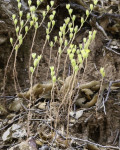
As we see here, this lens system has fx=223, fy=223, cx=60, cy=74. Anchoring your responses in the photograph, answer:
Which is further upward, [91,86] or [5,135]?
[91,86]

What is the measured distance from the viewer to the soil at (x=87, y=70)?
76.7 inches

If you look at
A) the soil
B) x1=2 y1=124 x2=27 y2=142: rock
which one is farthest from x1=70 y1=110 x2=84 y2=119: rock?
x1=2 y1=124 x2=27 y2=142: rock

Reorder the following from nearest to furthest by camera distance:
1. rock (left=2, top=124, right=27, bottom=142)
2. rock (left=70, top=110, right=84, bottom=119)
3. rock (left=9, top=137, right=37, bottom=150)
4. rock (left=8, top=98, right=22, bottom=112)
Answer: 1. rock (left=9, top=137, right=37, bottom=150)
2. rock (left=2, top=124, right=27, bottom=142)
3. rock (left=70, top=110, right=84, bottom=119)
4. rock (left=8, top=98, right=22, bottom=112)

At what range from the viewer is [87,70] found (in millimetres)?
2662

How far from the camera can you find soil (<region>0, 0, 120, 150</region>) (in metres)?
1.95

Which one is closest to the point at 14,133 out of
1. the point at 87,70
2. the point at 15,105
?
the point at 15,105

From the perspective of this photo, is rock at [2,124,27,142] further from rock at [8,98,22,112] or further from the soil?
rock at [8,98,22,112]

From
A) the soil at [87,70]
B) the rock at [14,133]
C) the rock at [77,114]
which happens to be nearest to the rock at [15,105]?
the soil at [87,70]

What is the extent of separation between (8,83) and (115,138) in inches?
47.7

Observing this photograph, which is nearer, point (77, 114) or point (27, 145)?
point (27, 145)

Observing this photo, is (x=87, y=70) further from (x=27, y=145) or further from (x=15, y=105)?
(x=27, y=145)

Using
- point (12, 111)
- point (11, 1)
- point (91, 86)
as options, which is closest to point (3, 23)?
point (11, 1)

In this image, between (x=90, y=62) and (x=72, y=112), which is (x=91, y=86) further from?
(x=90, y=62)

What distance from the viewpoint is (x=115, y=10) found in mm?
3330
